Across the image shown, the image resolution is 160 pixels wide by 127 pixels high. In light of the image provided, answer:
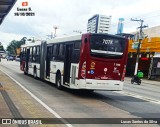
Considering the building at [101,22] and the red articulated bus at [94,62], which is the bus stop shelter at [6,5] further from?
the building at [101,22]

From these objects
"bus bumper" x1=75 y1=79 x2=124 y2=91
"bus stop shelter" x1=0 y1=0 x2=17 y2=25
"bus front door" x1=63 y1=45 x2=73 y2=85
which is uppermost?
"bus stop shelter" x1=0 y1=0 x2=17 y2=25

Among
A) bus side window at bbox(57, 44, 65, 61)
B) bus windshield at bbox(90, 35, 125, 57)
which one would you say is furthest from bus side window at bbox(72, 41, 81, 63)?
bus side window at bbox(57, 44, 65, 61)

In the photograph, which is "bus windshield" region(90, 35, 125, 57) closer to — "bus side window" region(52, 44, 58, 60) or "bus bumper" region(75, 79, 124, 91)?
"bus bumper" region(75, 79, 124, 91)

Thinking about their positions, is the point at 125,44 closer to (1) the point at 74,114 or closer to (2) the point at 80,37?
(2) the point at 80,37

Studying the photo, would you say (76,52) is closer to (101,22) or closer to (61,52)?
(61,52)

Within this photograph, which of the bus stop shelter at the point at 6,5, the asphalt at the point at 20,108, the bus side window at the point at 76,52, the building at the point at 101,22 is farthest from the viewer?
the building at the point at 101,22

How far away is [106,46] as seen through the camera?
17.1 metres

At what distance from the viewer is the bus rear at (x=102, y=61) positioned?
16.6 meters

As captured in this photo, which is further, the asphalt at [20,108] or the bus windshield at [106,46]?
the bus windshield at [106,46]

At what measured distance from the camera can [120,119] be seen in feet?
37.0

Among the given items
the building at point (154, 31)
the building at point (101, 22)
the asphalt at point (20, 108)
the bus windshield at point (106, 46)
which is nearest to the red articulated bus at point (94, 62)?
the bus windshield at point (106, 46)

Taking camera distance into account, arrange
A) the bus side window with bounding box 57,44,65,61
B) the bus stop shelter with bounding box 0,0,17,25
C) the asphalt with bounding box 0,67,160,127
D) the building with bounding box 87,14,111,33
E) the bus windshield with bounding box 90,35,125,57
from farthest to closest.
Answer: the building with bounding box 87,14,111,33, the bus side window with bounding box 57,44,65,61, the bus stop shelter with bounding box 0,0,17,25, the bus windshield with bounding box 90,35,125,57, the asphalt with bounding box 0,67,160,127

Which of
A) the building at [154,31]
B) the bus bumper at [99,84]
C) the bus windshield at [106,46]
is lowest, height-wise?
the bus bumper at [99,84]

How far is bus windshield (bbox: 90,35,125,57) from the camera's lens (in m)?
16.8
